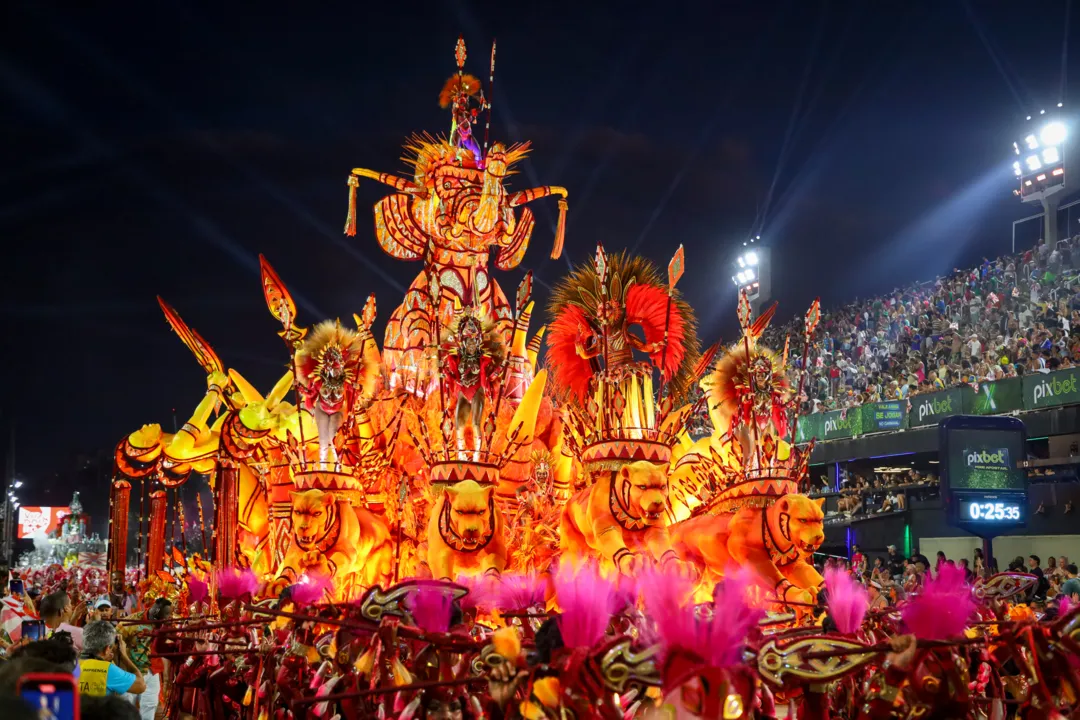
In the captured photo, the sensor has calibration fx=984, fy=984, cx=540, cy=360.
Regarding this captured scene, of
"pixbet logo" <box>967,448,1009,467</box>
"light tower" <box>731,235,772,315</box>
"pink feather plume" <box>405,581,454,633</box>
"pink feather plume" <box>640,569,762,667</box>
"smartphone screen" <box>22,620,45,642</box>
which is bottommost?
"smartphone screen" <box>22,620,45,642</box>

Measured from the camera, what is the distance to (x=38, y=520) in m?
45.3

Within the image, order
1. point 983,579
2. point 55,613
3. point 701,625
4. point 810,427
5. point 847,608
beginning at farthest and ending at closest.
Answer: point 810,427 → point 983,579 → point 55,613 → point 847,608 → point 701,625

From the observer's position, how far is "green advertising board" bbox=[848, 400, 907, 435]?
67.7ft

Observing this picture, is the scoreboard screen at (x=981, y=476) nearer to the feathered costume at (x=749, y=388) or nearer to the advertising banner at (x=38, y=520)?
the feathered costume at (x=749, y=388)

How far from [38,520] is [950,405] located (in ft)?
135

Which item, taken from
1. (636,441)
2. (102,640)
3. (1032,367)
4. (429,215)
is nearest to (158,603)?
(102,640)

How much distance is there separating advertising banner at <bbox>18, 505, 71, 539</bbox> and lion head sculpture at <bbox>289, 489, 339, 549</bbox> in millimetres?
38029

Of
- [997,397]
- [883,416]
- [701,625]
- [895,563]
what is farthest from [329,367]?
[883,416]

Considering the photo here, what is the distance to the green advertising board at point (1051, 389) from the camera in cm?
1689

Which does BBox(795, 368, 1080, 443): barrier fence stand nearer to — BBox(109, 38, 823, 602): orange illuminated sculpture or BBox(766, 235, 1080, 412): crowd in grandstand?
BBox(766, 235, 1080, 412): crowd in grandstand

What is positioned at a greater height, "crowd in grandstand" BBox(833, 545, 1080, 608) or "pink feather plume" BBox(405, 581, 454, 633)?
"pink feather plume" BBox(405, 581, 454, 633)

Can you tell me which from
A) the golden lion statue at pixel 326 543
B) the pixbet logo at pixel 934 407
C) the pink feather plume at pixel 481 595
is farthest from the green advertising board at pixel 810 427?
the pink feather plume at pixel 481 595

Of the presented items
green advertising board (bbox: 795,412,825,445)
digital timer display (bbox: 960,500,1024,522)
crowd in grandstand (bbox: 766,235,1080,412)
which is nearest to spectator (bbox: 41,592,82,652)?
digital timer display (bbox: 960,500,1024,522)

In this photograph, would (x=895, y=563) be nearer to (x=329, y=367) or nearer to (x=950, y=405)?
(x=950, y=405)
